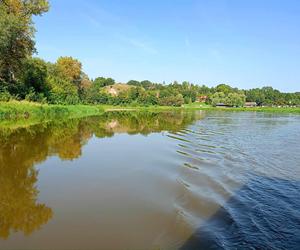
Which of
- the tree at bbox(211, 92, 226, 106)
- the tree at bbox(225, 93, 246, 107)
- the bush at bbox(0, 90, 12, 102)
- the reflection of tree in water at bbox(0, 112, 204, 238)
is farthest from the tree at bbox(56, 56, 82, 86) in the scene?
the tree at bbox(225, 93, 246, 107)

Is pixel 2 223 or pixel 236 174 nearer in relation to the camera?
pixel 2 223

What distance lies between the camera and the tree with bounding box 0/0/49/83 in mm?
35156

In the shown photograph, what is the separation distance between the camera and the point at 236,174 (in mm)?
10859

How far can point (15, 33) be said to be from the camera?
36.4 metres

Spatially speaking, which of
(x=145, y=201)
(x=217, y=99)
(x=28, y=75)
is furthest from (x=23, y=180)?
(x=217, y=99)

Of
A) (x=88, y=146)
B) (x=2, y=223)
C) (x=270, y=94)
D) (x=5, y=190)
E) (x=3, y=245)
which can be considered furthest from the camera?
(x=270, y=94)

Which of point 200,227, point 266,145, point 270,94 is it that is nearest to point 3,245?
point 200,227

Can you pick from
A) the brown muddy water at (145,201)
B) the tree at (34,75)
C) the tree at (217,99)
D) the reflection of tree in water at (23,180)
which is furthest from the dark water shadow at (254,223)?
the tree at (217,99)

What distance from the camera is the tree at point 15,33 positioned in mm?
35156

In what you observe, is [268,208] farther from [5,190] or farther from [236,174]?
[5,190]

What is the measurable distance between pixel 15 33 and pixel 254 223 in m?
37.8

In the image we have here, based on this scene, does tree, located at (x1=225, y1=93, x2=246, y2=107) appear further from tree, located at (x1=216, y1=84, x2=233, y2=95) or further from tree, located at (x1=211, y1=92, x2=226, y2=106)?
tree, located at (x1=216, y1=84, x2=233, y2=95)

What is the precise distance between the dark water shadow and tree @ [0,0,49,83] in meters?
34.9

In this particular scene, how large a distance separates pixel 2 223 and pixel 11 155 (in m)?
7.72
